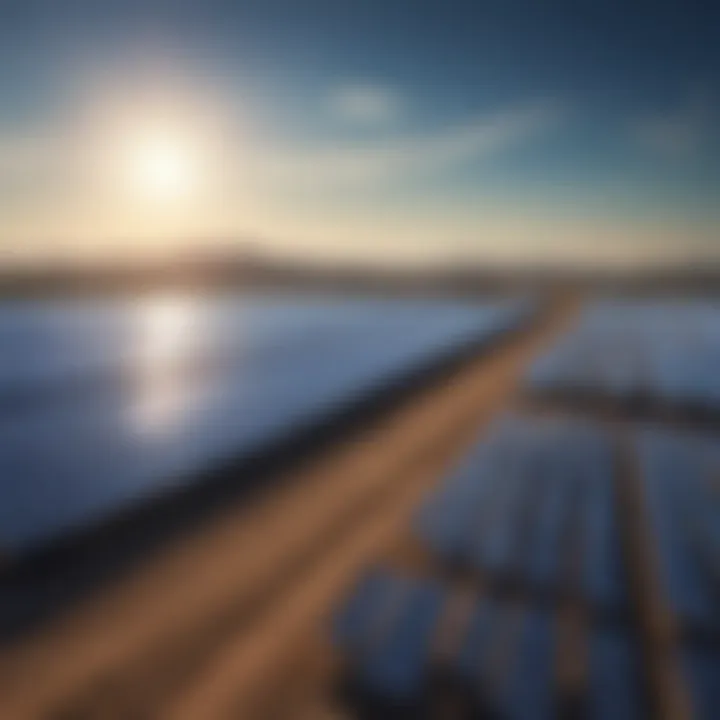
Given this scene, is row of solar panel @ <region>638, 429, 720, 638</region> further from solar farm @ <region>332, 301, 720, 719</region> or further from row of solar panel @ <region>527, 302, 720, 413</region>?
row of solar panel @ <region>527, 302, 720, 413</region>

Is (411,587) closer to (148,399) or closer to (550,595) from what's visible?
(550,595)

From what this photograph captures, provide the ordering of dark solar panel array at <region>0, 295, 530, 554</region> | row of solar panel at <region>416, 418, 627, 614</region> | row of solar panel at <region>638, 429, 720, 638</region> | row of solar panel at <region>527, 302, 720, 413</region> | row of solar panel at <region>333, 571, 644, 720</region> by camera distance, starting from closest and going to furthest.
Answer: row of solar panel at <region>333, 571, 644, 720</region> < row of solar panel at <region>638, 429, 720, 638</region> < row of solar panel at <region>416, 418, 627, 614</region> < dark solar panel array at <region>0, 295, 530, 554</region> < row of solar panel at <region>527, 302, 720, 413</region>

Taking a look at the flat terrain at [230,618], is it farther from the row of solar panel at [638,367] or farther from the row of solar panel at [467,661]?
the row of solar panel at [638,367]

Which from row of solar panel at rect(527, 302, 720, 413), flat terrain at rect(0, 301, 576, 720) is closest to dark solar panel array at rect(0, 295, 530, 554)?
flat terrain at rect(0, 301, 576, 720)

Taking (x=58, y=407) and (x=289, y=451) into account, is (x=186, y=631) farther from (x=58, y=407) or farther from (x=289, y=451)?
(x=58, y=407)

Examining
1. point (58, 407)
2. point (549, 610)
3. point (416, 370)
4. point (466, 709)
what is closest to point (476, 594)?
point (549, 610)
